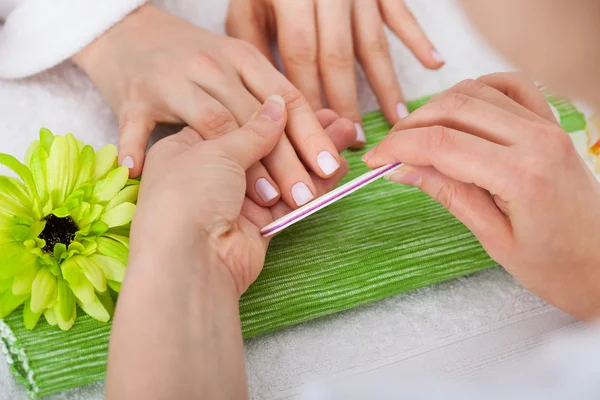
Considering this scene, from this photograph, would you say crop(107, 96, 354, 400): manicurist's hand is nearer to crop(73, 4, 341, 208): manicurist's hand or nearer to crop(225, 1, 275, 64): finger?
crop(73, 4, 341, 208): manicurist's hand

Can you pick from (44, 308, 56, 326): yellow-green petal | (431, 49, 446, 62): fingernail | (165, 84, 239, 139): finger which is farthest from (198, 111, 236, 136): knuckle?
(431, 49, 446, 62): fingernail

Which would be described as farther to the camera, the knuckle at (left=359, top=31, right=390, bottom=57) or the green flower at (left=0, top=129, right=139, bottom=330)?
the knuckle at (left=359, top=31, right=390, bottom=57)

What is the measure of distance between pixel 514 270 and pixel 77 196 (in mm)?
360

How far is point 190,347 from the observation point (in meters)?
0.37

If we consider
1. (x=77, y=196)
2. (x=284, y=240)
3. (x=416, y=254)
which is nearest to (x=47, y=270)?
(x=77, y=196)

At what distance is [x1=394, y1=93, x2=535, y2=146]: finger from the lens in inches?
17.0

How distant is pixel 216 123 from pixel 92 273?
0.60 ft

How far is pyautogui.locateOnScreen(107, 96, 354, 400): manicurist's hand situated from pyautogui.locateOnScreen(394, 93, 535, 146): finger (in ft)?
0.43

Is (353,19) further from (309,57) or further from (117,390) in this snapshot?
(117,390)

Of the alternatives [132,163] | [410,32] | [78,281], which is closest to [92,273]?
[78,281]

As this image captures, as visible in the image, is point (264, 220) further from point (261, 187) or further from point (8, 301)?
point (8, 301)

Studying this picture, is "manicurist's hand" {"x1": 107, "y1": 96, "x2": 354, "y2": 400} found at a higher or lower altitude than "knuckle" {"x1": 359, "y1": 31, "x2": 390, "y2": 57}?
higher

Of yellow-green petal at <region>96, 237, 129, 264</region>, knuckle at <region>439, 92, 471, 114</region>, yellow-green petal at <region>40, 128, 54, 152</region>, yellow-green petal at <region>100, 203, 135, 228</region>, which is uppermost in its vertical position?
yellow-green petal at <region>40, 128, 54, 152</region>

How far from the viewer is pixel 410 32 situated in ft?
2.36
